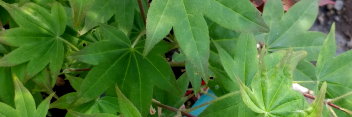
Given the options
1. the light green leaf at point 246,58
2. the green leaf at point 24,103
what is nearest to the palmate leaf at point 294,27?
the light green leaf at point 246,58

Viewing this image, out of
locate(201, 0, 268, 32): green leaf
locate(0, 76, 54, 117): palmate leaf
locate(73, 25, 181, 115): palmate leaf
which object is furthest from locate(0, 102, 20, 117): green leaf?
locate(201, 0, 268, 32): green leaf

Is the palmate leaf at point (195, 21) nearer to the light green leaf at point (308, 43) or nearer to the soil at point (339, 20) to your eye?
the light green leaf at point (308, 43)

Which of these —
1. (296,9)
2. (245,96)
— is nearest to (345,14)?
(296,9)

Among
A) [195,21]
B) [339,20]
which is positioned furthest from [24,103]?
[339,20]

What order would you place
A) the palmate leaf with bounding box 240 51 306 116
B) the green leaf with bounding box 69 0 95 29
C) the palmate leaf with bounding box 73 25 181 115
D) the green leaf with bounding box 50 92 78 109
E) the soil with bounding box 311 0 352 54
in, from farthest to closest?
the soil with bounding box 311 0 352 54, the green leaf with bounding box 50 92 78 109, the palmate leaf with bounding box 73 25 181 115, the green leaf with bounding box 69 0 95 29, the palmate leaf with bounding box 240 51 306 116

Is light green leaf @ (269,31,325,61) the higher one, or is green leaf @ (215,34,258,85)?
green leaf @ (215,34,258,85)

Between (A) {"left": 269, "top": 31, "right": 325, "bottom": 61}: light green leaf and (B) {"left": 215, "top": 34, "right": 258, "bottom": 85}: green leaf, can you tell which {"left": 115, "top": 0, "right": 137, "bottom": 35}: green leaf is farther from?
(A) {"left": 269, "top": 31, "right": 325, "bottom": 61}: light green leaf

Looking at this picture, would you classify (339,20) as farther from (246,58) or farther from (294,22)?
(246,58)
